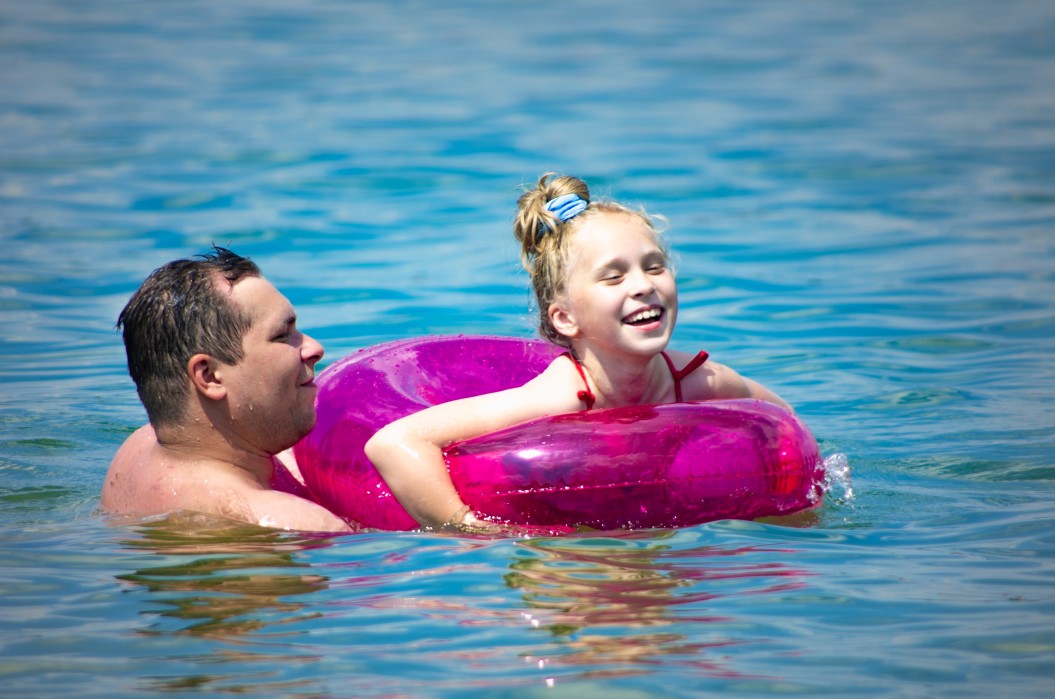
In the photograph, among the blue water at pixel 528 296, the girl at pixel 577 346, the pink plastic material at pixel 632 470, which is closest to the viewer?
the blue water at pixel 528 296

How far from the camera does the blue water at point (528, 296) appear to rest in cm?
385

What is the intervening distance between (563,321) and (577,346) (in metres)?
0.12

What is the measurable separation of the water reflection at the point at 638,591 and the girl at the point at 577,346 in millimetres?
471

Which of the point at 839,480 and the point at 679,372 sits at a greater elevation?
the point at 679,372

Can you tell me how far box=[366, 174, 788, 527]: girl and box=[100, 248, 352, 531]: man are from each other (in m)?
0.39

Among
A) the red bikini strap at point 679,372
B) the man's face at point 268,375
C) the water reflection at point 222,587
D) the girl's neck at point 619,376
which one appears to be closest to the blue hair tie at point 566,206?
→ the girl's neck at point 619,376

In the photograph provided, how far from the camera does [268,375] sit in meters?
4.80

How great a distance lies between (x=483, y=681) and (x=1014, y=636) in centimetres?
149

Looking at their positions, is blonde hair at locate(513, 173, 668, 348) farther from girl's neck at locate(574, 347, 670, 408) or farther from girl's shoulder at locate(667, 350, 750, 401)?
girl's shoulder at locate(667, 350, 750, 401)

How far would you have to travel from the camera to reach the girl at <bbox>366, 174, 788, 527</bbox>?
4.75 meters

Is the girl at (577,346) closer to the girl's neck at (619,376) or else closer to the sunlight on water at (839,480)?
the girl's neck at (619,376)

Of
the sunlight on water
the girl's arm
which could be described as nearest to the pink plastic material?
the girl's arm

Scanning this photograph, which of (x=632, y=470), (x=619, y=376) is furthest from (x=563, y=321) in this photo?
(x=632, y=470)

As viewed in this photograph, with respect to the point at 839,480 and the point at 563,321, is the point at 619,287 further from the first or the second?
the point at 839,480
